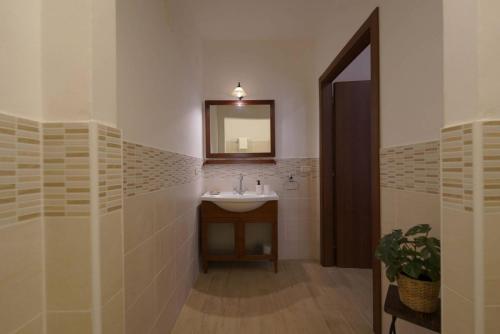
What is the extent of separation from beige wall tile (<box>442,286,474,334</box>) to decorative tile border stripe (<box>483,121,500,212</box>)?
0.79 feet

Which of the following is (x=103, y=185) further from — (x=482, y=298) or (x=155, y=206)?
(x=482, y=298)

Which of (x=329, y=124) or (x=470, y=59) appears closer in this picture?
(x=470, y=59)

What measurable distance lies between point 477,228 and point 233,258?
208 cm

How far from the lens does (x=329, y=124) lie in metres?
2.46

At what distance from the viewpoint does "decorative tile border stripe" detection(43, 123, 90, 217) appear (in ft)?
1.87

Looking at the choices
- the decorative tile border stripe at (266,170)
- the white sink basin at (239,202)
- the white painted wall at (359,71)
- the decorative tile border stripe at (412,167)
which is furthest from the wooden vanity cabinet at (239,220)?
the white painted wall at (359,71)

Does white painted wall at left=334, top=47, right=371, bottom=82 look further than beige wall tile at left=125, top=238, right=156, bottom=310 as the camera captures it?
Yes

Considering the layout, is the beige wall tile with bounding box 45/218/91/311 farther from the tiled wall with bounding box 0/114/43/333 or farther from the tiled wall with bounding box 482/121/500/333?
the tiled wall with bounding box 482/121/500/333

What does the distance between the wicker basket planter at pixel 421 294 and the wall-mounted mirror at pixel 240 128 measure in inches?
74.4

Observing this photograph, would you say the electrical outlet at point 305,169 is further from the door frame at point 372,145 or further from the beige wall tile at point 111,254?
the beige wall tile at point 111,254

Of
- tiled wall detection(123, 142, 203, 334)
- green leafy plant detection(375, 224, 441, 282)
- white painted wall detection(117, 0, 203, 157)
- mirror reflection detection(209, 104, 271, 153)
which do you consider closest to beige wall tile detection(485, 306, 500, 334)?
green leafy plant detection(375, 224, 441, 282)

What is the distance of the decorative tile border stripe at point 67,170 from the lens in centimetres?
57

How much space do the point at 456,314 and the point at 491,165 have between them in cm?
38

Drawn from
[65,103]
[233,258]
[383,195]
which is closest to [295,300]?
[233,258]
